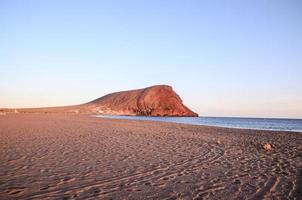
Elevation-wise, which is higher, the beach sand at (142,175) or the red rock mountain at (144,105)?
the red rock mountain at (144,105)

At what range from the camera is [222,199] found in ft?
15.6

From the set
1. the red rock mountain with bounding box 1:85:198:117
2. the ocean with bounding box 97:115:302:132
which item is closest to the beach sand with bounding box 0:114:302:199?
the ocean with bounding box 97:115:302:132

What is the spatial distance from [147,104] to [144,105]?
4.22 ft

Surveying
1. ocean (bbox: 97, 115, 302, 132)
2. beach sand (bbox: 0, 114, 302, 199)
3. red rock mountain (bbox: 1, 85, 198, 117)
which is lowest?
beach sand (bbox: 0, 114, 302, 199)

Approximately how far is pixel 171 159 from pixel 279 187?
12.1 ft

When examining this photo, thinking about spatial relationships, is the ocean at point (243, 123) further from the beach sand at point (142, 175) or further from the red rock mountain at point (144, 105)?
the red rock mountain at point (144, 105)

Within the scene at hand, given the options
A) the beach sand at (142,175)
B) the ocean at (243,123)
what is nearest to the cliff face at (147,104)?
the ocean at (243,123)

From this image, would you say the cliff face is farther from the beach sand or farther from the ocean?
the beach sand

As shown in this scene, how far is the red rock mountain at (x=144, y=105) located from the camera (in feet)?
328

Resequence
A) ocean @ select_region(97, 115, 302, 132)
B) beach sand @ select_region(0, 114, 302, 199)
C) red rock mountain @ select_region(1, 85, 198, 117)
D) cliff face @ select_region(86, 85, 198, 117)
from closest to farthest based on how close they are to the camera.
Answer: beach sand @ select_region(0, 114, 302, 199) < ocean @ select_region(97, 115, 302, 132) < red rock mountain @ select_region(1, 85, 198, 117) < cliff face @ select_region(86, 85, 198, 117)

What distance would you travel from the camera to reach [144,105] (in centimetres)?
10238

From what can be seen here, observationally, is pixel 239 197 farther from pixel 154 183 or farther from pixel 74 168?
pixel 74 168

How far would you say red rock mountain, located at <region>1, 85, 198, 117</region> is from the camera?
10012cm

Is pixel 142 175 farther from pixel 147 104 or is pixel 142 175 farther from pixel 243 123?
pixel 147 104
